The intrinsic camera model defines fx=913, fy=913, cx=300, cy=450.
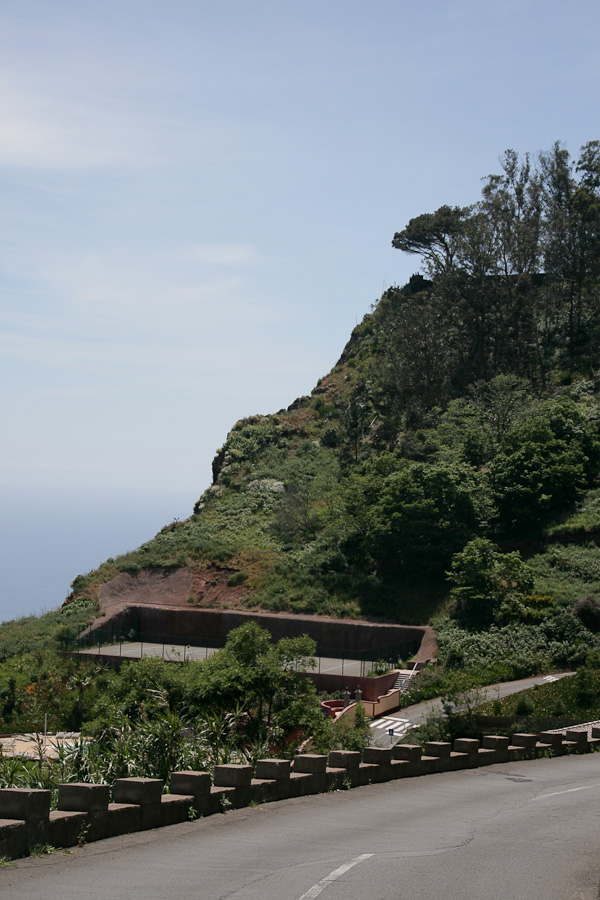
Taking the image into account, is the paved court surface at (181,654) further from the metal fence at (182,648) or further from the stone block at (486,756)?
the stone block at (486,756)

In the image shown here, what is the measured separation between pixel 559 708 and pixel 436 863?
64.8ft

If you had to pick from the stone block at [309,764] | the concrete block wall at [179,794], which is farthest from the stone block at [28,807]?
the stone block at [309,764]

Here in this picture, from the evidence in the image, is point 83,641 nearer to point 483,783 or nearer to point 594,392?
point 483,783

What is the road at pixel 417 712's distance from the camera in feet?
93.5

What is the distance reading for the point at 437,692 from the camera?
33.5 meters

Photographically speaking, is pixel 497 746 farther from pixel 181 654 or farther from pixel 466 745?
pixel 181 654

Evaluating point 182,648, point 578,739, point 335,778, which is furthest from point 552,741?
point 182,648

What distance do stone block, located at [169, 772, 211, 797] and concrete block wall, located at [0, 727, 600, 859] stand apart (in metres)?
0.01

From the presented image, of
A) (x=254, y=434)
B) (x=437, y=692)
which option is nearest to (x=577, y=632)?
(x=437, y=692)

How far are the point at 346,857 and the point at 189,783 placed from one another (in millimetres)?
2557

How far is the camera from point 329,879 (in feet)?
30.2

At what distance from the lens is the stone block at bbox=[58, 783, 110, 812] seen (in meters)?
10.2

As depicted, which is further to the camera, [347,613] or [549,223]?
[549,223]

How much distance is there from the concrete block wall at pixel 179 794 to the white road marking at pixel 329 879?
8.41ft
